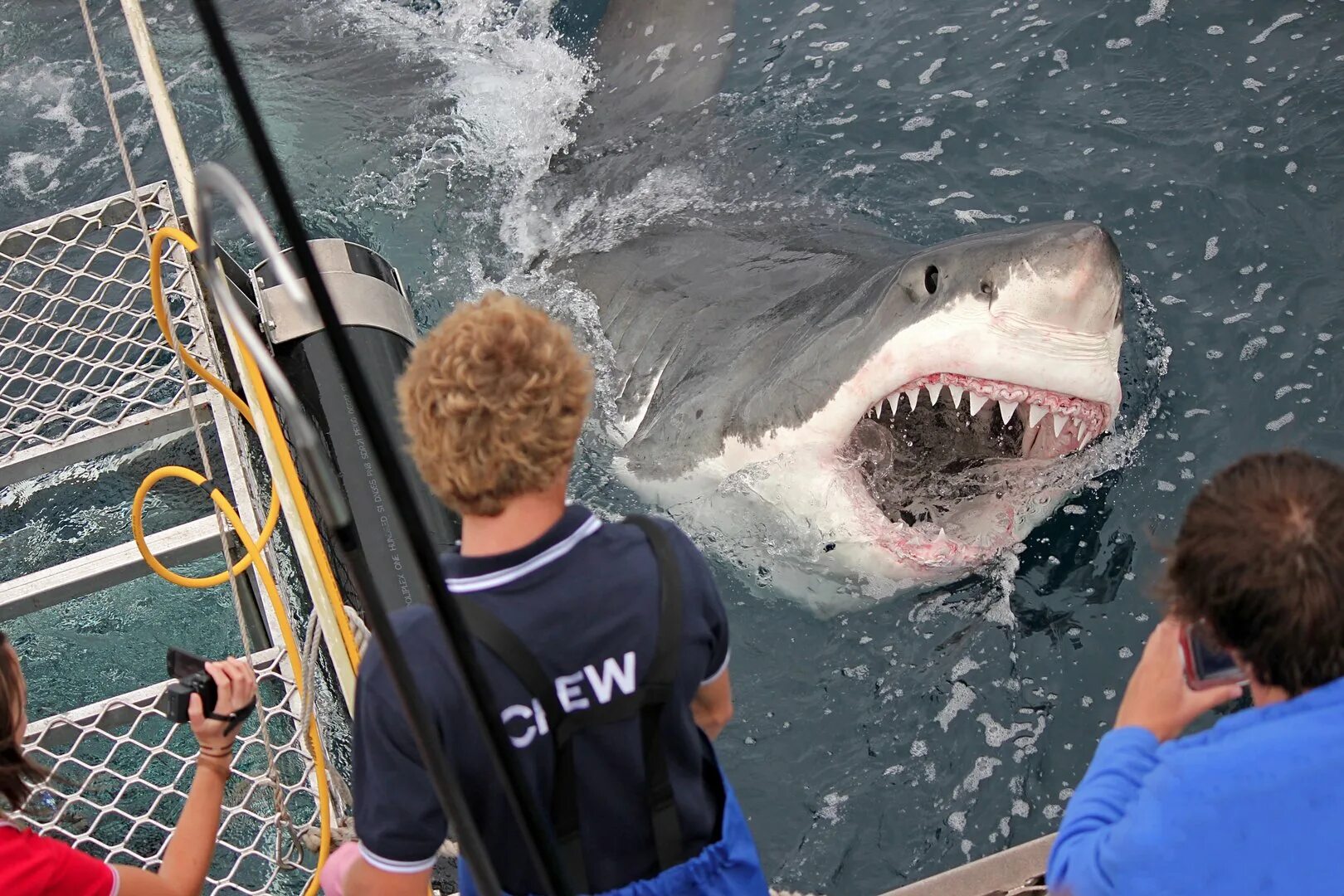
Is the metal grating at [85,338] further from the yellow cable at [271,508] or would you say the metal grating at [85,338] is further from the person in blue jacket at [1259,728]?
the person in blue jacket at [1259,728]

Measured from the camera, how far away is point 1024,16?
185 inches

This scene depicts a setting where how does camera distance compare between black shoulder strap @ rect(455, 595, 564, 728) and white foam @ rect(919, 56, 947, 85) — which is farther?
white foam @ rect(919, 56, 947, 85)

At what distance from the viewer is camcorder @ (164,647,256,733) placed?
1623mm

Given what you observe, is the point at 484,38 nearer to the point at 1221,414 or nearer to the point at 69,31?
the point at 69,31

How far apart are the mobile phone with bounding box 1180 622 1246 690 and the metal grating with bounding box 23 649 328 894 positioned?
5.13 ft

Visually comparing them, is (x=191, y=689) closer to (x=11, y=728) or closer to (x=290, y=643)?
(x=11, y=728)

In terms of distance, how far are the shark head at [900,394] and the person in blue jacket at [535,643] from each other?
1203 millimetres

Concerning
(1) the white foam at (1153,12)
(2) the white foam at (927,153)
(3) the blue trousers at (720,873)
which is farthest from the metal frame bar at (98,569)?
(1) the white foam at (1153,12)

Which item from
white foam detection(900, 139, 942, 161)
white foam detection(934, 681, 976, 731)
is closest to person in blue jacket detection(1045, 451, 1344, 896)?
white foam detection(934, 681, 976, 731)

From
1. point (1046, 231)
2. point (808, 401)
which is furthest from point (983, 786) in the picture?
point (1046, 231)

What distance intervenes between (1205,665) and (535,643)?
70cm

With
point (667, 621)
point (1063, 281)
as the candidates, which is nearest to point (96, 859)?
point (667, 621)

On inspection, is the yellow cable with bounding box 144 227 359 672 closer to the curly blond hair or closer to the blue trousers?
the blue trousers

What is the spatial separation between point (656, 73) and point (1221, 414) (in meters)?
2.74
